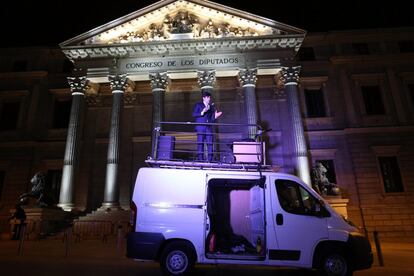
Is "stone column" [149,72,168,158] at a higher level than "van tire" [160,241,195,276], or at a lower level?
higher

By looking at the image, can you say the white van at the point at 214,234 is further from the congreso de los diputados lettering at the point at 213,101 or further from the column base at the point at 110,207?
the column base at the point at 110,207

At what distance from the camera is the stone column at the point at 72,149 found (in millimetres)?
18359

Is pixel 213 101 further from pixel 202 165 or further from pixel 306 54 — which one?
pixel 202 165

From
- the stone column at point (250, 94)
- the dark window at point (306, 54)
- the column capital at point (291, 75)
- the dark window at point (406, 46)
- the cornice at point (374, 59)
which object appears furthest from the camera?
the dark window at point (306, 54)

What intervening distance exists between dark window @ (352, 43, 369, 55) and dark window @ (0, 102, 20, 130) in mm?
28272

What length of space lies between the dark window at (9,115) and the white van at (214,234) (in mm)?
23195

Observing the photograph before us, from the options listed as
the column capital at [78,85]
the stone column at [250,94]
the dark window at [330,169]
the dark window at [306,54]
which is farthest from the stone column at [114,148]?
the dark window at [330,169]

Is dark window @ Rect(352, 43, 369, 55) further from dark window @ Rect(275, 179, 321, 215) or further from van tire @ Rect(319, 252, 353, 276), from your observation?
van tire @ Rect(319, 252, 353, 276)

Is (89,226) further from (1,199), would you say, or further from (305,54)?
(305,54)

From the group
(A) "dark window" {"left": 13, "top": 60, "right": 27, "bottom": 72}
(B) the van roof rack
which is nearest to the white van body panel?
(B) the van roof rack

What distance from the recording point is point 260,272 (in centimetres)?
739

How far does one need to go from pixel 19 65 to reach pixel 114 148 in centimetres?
1442

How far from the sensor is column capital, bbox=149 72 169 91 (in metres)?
20.0

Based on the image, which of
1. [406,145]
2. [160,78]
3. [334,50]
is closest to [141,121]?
[160,78]
